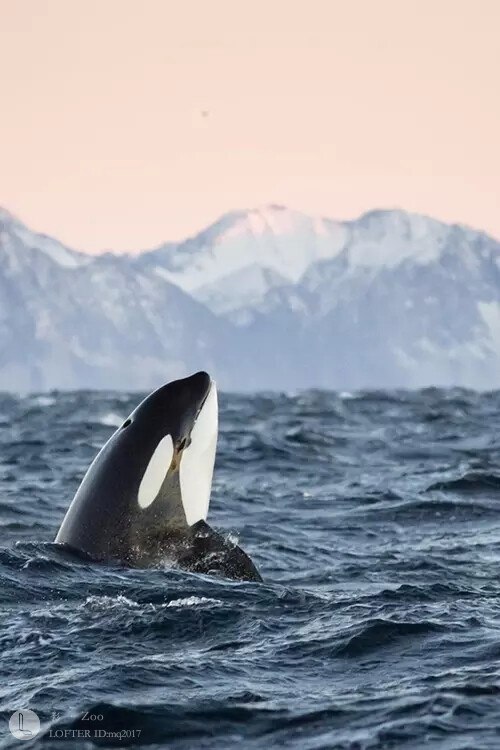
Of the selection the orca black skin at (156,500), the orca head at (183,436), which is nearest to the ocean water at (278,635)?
the orca black skin at (156,500)

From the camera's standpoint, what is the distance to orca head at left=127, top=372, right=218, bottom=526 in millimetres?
9906

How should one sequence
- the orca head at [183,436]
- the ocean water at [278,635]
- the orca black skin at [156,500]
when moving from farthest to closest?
the orca head at [183,436], the orca black skin at [156,500], the ocean water at [278,635]

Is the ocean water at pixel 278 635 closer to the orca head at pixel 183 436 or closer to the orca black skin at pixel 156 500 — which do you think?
the orca black skin at pixel 156 500

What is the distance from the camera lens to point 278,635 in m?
8.41

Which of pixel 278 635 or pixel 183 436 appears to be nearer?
pixel 278 635

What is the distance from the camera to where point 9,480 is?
18.3 metres

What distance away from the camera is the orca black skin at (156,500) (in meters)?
9.66

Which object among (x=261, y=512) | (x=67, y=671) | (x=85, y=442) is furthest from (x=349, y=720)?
(x=85, y=442)

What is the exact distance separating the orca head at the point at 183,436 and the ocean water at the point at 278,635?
68 cm

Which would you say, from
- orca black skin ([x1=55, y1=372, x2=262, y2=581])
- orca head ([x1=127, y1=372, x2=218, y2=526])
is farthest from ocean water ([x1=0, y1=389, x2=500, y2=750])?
orca head ([x1=127, y1=372, x2=218, y2=526])

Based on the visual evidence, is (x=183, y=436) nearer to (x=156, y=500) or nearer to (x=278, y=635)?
(x=156, y=500)

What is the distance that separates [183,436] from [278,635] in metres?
2.22

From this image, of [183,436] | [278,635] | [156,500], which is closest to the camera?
[278,635]

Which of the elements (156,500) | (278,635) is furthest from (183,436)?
(278,635)
